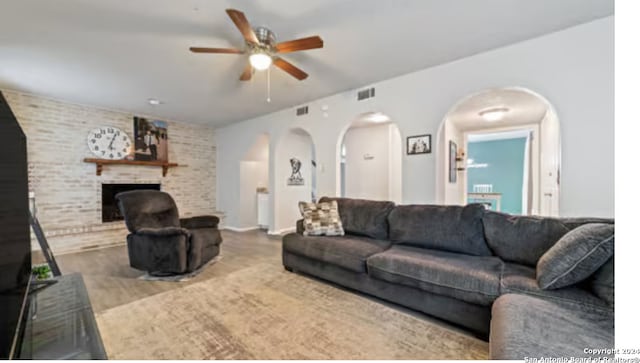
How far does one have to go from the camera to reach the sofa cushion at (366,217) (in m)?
3.05

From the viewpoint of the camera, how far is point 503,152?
7.81m

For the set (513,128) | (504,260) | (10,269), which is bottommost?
(504,260)

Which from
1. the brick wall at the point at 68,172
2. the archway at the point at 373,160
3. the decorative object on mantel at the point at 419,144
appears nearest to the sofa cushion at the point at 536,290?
the decorative object on mantel at the point at 419,144

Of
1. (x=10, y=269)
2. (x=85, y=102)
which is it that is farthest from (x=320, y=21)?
(x=85, y=102)

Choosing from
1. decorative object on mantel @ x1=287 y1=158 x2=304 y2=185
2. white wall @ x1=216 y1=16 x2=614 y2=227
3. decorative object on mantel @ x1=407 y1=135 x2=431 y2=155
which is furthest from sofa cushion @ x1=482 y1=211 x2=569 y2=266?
decorative object on mantel @ x1=287 y1=158 x2=304 y2=185

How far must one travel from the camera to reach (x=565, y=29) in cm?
253

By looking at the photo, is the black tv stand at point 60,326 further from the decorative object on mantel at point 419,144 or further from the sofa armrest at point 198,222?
the decorative object on mantel at point 419,144

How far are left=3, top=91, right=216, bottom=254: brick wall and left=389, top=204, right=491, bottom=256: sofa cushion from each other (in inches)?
196

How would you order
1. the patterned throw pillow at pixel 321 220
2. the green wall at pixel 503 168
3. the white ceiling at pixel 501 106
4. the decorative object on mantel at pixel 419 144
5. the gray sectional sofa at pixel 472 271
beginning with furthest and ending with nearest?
the green wall at pixel 503 168 < the white ceiling at pixel 501 106 < the decorative object on mantel at pixel 419 144 < the patterned throw pillow at pixel 321 220 < the gray sectional sofa at pixel 472 271

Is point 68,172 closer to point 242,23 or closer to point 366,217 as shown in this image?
point 242,23

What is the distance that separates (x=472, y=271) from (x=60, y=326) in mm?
2610

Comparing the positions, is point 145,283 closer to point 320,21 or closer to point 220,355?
point 220,355

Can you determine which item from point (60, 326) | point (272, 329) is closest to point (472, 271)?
point (272, 329)

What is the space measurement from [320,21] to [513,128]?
5428 millimetres
